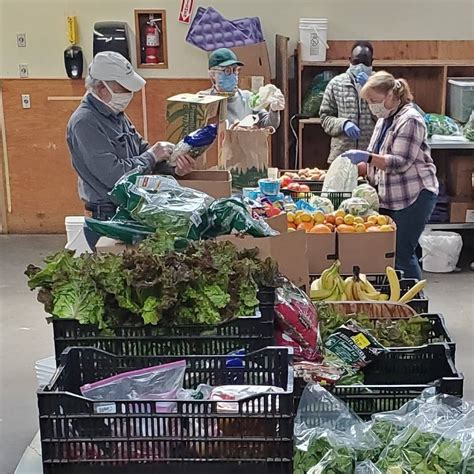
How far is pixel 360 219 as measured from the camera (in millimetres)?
3471

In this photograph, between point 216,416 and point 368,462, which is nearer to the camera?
point 216,416

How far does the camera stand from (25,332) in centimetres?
462

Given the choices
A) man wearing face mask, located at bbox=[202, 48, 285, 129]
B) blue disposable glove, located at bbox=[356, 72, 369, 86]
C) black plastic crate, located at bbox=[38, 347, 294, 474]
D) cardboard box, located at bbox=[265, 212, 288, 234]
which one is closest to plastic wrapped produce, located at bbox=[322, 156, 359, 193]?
man wearing face mask, located at bbox=[202, 48, 285, 129]

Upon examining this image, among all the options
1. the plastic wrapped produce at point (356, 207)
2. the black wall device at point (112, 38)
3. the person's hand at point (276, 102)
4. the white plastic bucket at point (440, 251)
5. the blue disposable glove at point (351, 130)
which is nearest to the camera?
the plastic wrapped produce at point (356, 207)

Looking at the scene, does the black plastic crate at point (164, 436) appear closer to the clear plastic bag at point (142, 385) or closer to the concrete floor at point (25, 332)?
the clear plastic bag at point (142, 385)

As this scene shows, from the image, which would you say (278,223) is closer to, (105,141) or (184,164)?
(184,164)

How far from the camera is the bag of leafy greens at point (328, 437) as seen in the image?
1.70 m

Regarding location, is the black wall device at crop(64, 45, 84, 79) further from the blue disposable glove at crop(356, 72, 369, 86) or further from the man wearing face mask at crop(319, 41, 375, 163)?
the blue disposable glove at crop(356, 72, 369, 86)

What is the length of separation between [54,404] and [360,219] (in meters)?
2.18

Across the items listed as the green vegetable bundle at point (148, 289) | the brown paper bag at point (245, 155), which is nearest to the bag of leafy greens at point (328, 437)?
the green vegetable bundle at point (148, 289)

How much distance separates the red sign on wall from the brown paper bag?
289cm

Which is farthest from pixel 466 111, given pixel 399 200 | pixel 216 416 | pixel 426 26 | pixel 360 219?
pixel 216 416

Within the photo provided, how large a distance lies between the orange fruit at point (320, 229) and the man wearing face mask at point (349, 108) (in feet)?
6.13

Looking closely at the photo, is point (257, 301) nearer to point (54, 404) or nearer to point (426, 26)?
point (54, 404)
